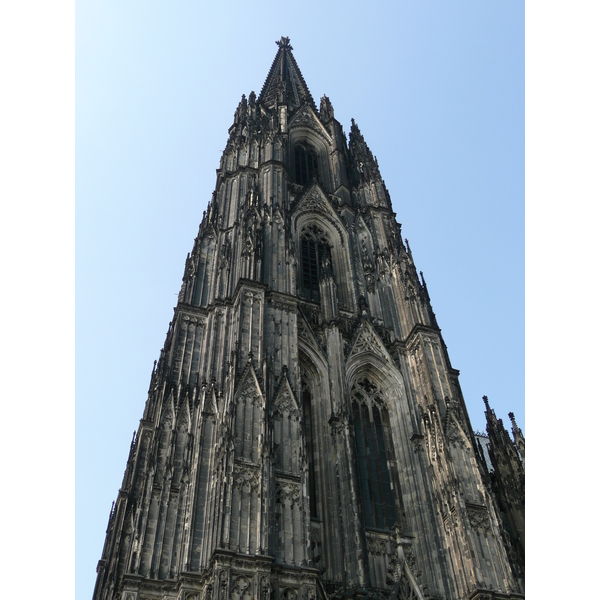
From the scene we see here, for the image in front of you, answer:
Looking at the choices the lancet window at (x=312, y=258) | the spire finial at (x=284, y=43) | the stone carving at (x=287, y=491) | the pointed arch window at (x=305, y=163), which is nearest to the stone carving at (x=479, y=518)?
the stone carving at (x=287, y=491)

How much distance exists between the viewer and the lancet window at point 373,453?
21.3 metres

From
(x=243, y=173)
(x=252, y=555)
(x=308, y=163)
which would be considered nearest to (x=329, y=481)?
(x=252, y=555)

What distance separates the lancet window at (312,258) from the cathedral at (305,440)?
0.39 ft

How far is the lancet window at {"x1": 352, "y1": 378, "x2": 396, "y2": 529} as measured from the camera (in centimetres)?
2134

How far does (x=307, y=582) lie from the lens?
627 inches

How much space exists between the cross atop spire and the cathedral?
506 inches

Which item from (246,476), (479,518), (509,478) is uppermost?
(509,478)

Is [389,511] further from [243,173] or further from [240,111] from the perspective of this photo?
[240,111]

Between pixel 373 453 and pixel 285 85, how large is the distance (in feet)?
107

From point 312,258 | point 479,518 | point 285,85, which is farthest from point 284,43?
point 479,518

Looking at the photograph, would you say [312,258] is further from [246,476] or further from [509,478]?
[246,476]

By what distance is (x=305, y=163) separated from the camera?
130ft

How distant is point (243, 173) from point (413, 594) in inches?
904

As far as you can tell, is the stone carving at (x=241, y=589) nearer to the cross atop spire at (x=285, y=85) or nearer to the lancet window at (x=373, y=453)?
the lancet window at (x=373, y=453)
